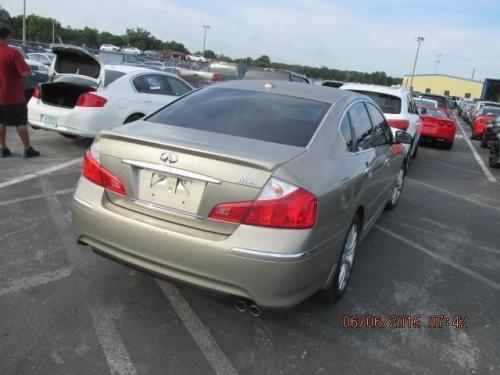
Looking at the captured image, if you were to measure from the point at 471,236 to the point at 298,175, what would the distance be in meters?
3.89

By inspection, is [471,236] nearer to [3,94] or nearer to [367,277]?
[367,277]

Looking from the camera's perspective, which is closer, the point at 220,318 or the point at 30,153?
the point at 220,318

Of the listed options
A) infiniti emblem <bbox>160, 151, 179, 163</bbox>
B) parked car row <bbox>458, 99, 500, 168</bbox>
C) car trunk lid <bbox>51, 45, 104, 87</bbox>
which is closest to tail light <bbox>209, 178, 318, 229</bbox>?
infiniti emblem <bbox>160, 151, 179, 163</bbox>

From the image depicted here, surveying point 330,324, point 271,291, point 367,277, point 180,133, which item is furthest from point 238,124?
point 367,277

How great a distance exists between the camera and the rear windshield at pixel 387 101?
9056mm

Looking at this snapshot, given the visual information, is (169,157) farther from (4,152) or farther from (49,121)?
(49,121)

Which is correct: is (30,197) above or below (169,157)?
below

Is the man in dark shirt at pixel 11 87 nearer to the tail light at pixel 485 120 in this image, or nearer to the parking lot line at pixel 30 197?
the parking lot line at pixel 30 197

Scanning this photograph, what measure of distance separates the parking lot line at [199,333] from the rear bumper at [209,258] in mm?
428

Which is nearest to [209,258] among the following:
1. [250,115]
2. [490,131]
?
[250,115]

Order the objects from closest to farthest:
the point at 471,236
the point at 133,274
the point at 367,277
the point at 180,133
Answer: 1. the point at 180,133
2. the point at 133,274
3. the point at 367,277
4. the point at 471,236

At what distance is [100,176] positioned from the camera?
3.09m

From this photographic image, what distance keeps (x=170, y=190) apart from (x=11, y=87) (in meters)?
5.15

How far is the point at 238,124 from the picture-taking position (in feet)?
11.1
